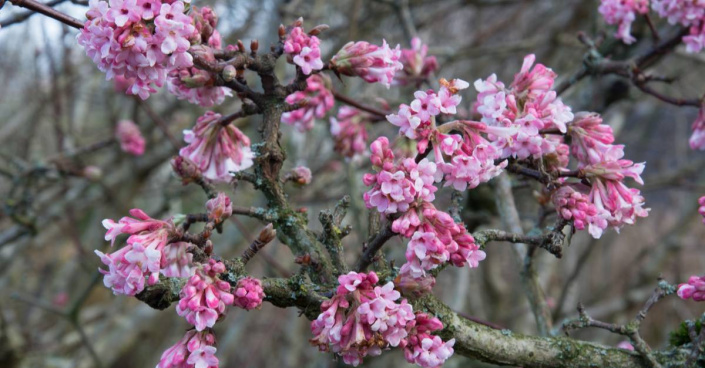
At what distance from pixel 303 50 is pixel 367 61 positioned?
0.70 ft

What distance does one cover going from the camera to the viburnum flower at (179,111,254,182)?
6.33 feet

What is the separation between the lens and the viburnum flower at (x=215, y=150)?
193 cm

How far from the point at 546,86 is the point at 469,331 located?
0.77m

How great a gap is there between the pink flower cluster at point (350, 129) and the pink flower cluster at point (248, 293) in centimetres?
133

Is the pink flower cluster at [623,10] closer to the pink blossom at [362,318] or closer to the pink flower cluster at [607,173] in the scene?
the pink flower cluster at [607,173]

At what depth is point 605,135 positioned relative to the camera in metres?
1.77

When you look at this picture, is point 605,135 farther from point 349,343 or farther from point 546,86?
point 349,343

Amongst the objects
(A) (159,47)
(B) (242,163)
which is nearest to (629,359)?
(B) (242,163)

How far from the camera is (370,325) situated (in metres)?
1.43

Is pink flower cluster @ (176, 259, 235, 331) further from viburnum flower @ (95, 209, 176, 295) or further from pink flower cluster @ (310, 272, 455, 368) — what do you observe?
pink flower cluster @ (310, 272, 455, 368)

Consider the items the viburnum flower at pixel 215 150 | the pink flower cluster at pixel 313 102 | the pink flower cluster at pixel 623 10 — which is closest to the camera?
the viburnum flower at pixel 215 150

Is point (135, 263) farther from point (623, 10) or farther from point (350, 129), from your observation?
point (623, 10)

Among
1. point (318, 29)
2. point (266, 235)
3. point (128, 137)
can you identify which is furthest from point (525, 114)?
point (128, 137)

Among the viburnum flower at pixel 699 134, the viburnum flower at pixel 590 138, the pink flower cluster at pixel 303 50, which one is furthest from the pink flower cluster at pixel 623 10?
the pink flower cluster at pixel 303 50
